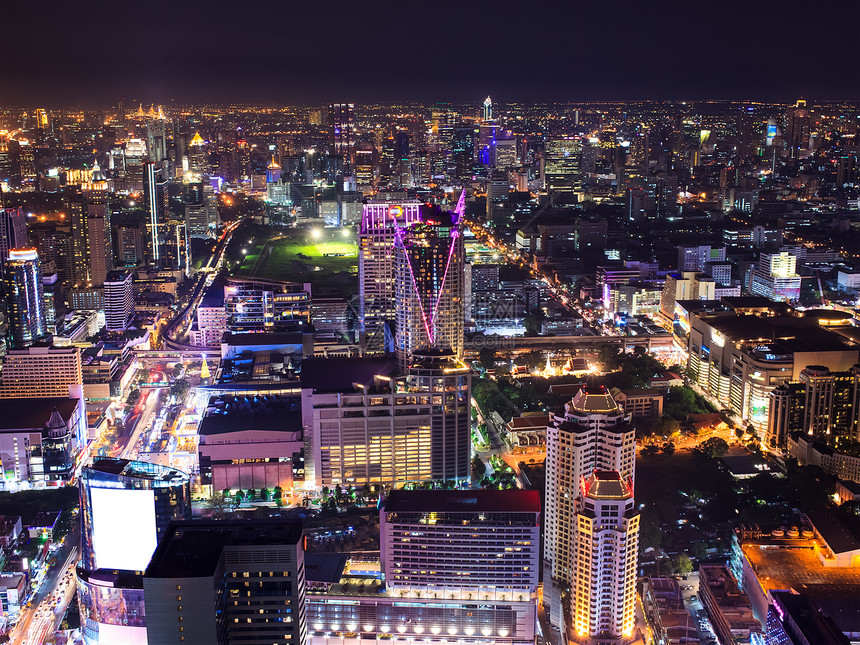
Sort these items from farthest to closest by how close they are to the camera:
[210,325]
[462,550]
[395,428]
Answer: [210,325], [395,428], [462,550]

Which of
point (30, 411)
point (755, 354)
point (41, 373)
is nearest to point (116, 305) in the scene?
point (41, 373)

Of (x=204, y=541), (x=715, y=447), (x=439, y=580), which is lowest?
(x=715, y=447)

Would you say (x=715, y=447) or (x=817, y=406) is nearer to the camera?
(x=715, y=447)

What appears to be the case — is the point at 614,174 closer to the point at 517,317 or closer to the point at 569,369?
the point at 517,317

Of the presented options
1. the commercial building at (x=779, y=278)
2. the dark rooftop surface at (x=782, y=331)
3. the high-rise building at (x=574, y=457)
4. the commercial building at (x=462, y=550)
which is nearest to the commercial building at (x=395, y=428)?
the high-rise building at (x=574, y=457)

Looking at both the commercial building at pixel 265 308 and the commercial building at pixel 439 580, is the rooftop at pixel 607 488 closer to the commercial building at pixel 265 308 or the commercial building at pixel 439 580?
the commercial building at pixel 439 580

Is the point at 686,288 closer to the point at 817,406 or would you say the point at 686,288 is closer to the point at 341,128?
the point at 817,406
